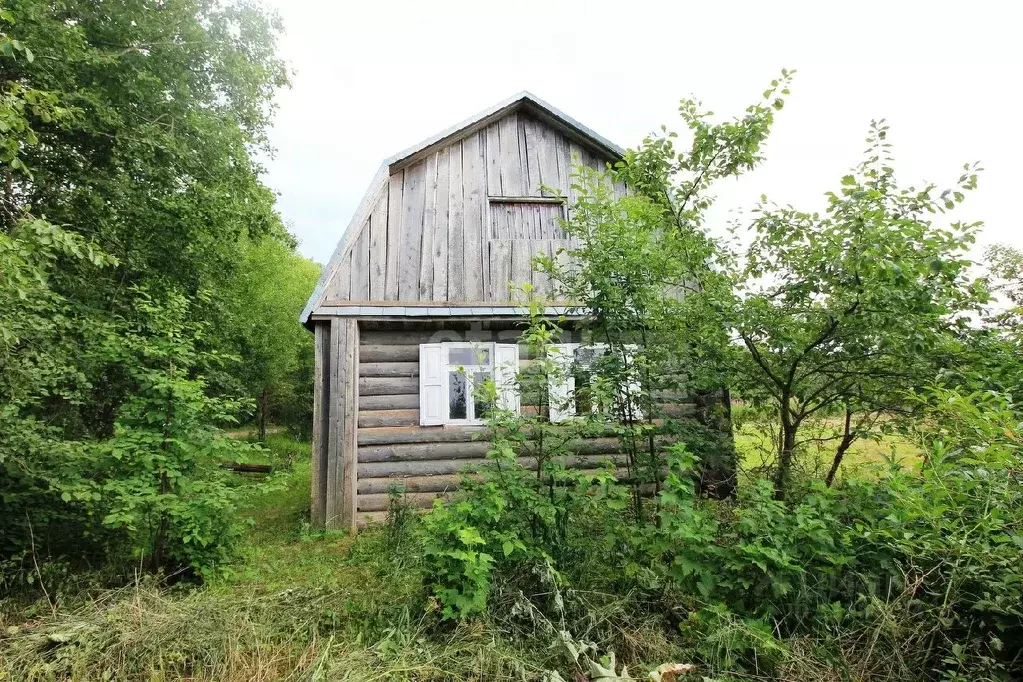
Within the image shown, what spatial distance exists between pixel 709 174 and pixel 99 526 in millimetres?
7267

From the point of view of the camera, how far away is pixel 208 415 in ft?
17.9

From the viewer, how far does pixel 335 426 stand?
7504mm

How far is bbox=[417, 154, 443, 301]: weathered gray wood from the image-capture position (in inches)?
310

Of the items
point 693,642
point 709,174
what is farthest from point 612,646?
point 709,174

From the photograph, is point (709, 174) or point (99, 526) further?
point (99, 526)

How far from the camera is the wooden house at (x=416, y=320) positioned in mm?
7582

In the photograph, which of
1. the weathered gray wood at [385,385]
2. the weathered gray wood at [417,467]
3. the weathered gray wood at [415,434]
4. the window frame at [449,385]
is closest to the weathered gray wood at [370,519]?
the weathered gray wood at [417,467]

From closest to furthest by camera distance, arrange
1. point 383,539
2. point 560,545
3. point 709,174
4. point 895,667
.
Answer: point 895,667, point 560,545, point 709,174, point 383,539

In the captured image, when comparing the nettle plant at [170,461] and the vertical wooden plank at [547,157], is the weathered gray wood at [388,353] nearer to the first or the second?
the nettle plant at [170,461]

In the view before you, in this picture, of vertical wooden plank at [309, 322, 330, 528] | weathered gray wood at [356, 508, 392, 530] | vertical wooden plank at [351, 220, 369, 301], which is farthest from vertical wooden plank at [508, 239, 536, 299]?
weathered gray wood at [356, 508, 392, 530]

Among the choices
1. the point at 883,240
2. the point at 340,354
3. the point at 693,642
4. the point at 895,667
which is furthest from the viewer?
the point at 340,354

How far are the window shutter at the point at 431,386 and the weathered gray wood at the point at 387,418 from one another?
162mm

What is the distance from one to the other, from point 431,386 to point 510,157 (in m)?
3.94

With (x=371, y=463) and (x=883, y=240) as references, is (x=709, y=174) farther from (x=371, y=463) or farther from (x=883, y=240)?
(x=371, y=463)
